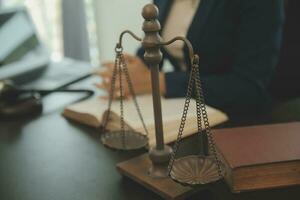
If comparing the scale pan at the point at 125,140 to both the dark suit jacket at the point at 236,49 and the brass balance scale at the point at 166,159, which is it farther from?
the dark suit jacket at the point at 236,49

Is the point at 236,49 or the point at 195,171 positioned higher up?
the point at 236,49

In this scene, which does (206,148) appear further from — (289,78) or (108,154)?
(289,78)

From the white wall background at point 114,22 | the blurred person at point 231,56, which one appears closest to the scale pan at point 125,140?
the blurred person at point 231,56

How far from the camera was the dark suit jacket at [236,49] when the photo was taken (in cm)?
133

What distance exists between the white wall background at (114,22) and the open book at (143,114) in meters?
1.71

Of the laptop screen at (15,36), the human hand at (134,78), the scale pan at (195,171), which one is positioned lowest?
the scale pan at (195,171)

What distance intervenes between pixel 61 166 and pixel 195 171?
0.36 m

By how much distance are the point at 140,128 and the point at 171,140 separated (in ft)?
0.25

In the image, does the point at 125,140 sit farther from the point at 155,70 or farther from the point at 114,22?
the point at 114,22

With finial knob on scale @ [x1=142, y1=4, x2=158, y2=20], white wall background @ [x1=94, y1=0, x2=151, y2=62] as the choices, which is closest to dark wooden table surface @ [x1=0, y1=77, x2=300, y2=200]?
finial knob on scale @ [x1=142, y1=4, x2=158, y2=20]

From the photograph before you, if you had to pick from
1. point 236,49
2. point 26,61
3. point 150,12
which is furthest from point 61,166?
point 26,61

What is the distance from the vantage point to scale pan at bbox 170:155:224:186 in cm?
74

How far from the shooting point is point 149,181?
2.78 feet

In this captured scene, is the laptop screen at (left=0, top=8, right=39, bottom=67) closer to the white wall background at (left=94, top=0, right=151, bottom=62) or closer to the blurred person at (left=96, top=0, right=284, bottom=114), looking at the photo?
the blurred person at (left=96, top=0, right=284, bottom=114)
